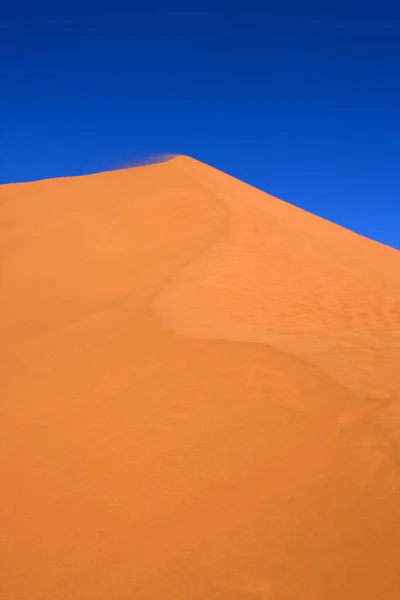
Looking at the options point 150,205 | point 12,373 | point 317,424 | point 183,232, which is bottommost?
point 12,373

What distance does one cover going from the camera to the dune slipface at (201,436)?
3.28 m

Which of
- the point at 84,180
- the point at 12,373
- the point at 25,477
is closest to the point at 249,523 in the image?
the point at 25,477

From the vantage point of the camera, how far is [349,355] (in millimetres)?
6039

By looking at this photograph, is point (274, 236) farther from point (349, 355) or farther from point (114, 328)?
point (349, 355)

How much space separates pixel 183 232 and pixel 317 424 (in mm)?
8987

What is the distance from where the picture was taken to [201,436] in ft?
15.4

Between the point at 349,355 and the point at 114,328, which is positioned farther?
the point at 114,328

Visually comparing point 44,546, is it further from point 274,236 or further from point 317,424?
point 274,236

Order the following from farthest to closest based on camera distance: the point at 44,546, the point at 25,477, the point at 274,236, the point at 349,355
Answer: the point at 274,236, the point at 349,355, the point at 25,477, the point at 44,546

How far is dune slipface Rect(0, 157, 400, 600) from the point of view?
3.28m

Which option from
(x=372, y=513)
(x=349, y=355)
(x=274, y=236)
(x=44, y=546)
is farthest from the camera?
(x=274, y=236)

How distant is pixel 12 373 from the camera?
673cm

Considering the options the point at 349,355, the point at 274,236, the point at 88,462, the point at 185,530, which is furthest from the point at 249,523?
the point at 274,236

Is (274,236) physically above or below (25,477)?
above
